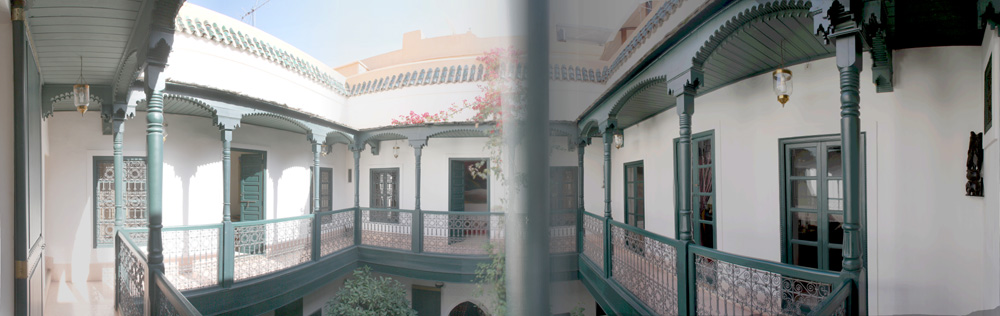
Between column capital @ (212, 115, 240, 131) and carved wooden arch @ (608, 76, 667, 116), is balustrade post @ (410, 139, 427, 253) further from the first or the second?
column capital @ (212, 115, 240, 131)

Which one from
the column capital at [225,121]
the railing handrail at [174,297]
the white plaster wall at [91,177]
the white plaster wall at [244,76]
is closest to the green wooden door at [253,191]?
the white plaster wall at [91,177]

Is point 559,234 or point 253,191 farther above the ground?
point 559,234

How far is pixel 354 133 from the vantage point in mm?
3994

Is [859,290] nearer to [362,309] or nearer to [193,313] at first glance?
[362,309]

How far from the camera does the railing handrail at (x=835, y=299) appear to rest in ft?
4.38

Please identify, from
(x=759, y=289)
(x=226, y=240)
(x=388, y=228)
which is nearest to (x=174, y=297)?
(x=226, y=240)

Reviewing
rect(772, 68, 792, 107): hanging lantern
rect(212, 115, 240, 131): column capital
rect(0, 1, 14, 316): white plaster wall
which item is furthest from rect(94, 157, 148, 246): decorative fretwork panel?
rect(772, 68, 792, 107): hanging lantern

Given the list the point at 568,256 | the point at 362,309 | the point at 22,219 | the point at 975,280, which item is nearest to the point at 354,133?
the point at 22,219

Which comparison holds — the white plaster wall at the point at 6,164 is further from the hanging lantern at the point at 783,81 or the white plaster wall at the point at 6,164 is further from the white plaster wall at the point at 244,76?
the hanging lantern at the point at 783,81

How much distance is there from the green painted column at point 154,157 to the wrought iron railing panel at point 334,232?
1.99 meters

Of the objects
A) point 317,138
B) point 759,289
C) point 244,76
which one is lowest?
point 759,289

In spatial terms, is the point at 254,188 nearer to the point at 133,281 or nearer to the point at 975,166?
the point at 133,281

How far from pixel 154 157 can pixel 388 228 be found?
275 centimetres

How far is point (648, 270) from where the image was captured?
2.67 meters
